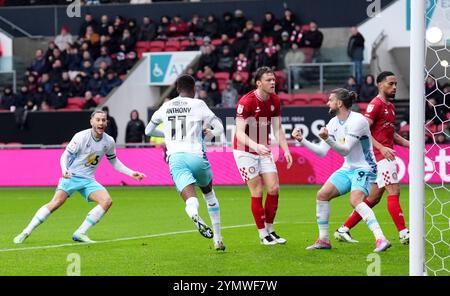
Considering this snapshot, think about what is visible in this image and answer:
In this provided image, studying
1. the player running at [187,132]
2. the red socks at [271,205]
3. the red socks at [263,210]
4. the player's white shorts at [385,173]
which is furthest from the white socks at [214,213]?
the player's white shorts at [385,173]

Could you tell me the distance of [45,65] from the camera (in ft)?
107

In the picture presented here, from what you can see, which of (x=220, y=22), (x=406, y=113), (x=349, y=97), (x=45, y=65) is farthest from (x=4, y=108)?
(x=349, y=97)

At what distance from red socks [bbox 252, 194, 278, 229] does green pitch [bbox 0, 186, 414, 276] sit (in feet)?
1.07

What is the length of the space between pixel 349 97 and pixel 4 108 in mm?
20805

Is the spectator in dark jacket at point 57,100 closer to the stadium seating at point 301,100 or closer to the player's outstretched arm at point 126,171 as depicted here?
the stadium seating at point 301,100

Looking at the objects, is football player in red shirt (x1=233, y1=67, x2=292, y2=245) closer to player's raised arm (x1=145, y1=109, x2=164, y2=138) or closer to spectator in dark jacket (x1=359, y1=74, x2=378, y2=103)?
player's raised arm (x1=145, y1=109, x2=164, y2=138)

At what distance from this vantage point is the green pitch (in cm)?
1038

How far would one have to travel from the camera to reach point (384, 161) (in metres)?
12.9

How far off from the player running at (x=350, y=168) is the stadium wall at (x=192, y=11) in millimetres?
19282

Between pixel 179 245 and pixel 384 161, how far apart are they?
283 centimetres

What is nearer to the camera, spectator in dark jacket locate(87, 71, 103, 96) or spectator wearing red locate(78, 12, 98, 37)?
spectator in dark jacket locate(87, 71, 103, 96)

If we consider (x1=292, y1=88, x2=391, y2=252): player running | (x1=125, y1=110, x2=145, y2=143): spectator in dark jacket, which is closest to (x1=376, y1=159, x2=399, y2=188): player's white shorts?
(x1=292, y1=88, x2=391, y2=252): player running
